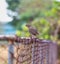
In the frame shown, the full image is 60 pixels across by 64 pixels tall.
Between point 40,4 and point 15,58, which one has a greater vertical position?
point 40,4

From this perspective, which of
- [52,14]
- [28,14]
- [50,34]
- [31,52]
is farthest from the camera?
[28,14]

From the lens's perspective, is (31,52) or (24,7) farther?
(24,7)

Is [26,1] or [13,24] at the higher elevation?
[26,1]

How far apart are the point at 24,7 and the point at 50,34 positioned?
25.4 feet

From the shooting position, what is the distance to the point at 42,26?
1683 cm

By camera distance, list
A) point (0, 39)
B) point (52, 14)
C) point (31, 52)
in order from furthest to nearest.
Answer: point (52, 14) → point (31, 52) → point (0, 39)

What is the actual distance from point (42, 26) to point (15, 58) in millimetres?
14381

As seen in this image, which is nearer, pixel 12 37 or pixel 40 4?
pixel 12 37

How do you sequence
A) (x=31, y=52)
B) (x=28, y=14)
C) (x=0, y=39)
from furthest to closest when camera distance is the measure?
(x=28, y=14), (x=31, y=52), (x=0, y=39)

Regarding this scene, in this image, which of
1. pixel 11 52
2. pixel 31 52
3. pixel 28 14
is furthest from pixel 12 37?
pixel 28 14

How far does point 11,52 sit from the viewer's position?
7.75 feet

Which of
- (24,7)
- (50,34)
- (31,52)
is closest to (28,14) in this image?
(24,7)

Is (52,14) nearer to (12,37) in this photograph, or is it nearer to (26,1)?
(26,1)

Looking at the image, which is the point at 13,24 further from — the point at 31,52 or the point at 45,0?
the point at 31,52
